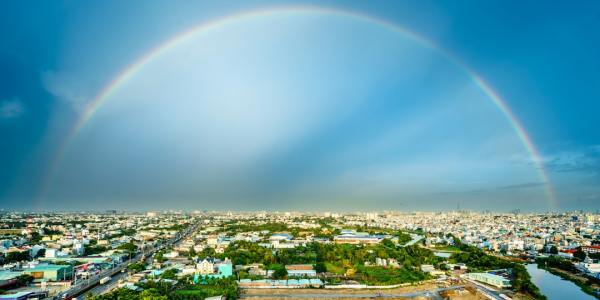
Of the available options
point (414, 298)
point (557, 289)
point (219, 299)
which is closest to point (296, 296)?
point (219, 299)

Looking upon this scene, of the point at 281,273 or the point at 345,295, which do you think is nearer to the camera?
the point at 345,295

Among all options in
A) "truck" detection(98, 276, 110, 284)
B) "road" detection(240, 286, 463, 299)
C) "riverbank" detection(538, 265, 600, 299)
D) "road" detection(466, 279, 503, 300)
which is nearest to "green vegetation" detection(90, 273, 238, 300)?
"road" detection(240, 286, 463, 299)

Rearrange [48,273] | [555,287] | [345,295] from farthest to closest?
1. [555,287]
2. [48,273]
3. [345,295]

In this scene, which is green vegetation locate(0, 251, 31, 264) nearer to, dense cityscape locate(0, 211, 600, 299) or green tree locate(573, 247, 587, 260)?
dense cityscape locate(0, 211, 600, 299)

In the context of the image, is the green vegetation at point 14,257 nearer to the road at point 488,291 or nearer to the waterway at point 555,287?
the road at point 488,291

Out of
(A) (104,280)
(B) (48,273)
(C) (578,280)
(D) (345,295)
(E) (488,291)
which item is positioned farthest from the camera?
(C) (578,280)

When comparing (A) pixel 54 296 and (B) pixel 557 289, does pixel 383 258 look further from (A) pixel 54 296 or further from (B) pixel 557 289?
(A) pixel 54 296

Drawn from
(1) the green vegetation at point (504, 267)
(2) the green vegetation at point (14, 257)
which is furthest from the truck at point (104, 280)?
(1) the green vegetation at point (504, 267)

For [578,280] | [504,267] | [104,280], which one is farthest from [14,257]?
[578,280]

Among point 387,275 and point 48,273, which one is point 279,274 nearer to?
point 387,275
